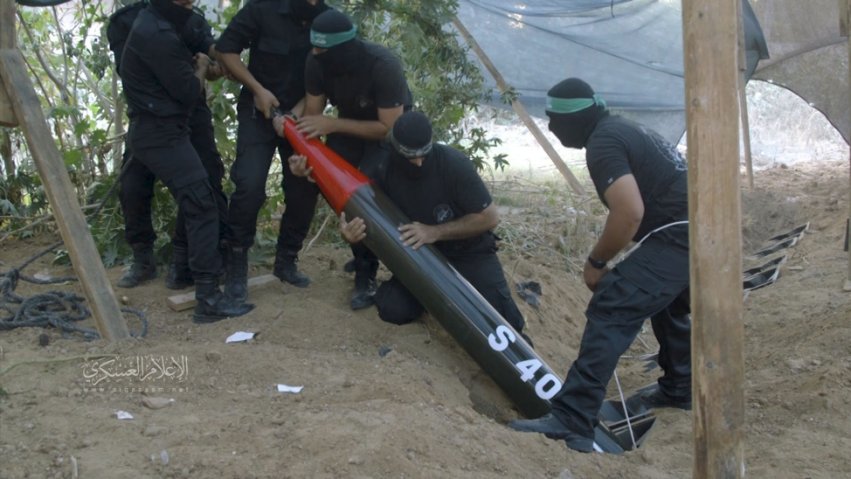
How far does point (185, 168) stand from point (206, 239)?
416 millimetres

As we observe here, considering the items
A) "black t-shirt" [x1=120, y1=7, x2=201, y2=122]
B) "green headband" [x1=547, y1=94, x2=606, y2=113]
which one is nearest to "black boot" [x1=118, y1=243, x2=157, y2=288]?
"black t-shirt" [x1=120, y1=7, x2=201, y2=122]

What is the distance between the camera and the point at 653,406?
5.13 m

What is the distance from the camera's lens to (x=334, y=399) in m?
4.19

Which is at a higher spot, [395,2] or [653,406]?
[395,2]

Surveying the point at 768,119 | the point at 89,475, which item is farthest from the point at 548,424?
the point at 768,119

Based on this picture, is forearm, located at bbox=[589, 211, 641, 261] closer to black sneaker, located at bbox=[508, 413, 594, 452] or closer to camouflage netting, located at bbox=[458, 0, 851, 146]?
black sneaker, located at bbox=[508, 413, 594, 452]

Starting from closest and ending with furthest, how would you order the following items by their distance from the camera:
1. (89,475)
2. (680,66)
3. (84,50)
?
(89,475) < (84,50) < (680,66)

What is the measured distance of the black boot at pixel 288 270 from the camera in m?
5.81

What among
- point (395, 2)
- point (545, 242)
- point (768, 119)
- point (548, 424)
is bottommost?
point (768, 119)

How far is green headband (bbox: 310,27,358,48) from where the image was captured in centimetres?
503

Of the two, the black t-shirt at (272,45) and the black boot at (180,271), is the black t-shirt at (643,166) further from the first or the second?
the black boot at (180,271)

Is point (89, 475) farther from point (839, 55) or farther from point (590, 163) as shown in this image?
point (839, 55)

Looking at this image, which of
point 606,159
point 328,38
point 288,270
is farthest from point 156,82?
point 606,159

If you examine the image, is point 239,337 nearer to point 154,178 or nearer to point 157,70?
point 154,178
